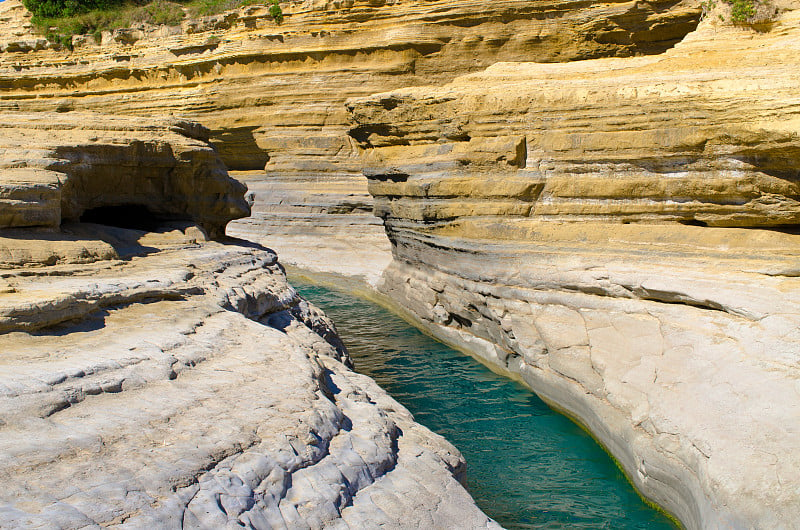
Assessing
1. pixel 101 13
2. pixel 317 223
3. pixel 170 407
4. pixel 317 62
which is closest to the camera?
pixel 170 407

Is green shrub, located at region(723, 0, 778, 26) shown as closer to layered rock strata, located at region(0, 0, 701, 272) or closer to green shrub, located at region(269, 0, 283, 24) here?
layered rock strata, located at region(0, 0, 701, 272)

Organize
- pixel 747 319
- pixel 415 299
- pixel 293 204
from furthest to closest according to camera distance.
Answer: pixel 293 204, pixel 415 299, pixel 747 319

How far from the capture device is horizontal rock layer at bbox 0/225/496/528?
2.82 meters

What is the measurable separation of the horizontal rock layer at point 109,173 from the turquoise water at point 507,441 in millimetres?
3371

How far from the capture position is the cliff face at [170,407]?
2.87m

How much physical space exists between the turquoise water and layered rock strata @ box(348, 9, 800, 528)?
22 centimetres

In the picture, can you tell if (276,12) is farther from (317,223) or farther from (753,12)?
(753,12)

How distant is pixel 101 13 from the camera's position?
73.7 feet

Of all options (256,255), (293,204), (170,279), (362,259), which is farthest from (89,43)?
(170,279)

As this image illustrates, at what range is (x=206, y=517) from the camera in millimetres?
2809

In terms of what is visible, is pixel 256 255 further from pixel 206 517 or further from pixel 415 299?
pixel 206 517

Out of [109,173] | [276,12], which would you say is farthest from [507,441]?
[276,12]

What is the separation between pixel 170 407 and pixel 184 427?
24cm

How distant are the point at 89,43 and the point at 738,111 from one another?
2037 cm
